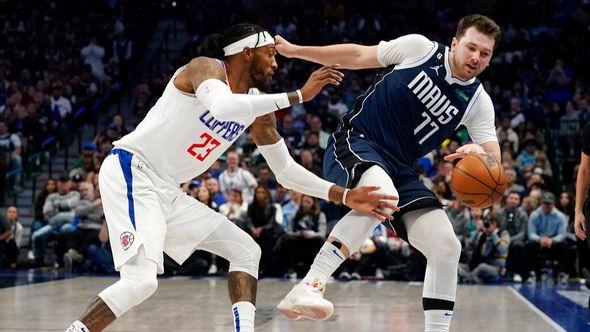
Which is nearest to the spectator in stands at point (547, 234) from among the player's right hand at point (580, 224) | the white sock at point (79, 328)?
the player's right hand at point (580, 224)

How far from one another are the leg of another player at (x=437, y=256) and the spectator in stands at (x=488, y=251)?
7.90 m

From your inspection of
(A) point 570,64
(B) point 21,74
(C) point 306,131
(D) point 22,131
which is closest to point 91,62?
(B) point 21,74

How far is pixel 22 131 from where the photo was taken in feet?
59.1

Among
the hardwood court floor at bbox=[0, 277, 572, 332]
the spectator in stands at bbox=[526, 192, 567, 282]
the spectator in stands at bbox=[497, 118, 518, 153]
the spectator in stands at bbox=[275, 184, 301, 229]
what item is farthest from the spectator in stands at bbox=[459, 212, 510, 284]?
the spectator in stands at bbox=[275, 184, 301, 229]

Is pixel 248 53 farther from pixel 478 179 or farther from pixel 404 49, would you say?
pixel 478 179

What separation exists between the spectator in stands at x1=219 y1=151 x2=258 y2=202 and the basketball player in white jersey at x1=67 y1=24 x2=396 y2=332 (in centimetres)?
888

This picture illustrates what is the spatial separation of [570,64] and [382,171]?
50.1ft

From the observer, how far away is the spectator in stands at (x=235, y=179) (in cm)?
1441

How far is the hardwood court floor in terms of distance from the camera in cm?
801

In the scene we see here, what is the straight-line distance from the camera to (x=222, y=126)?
5.26 meters

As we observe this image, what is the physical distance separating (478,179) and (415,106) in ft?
1.95

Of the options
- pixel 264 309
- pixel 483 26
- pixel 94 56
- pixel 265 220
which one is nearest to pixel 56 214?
pixel 265 220

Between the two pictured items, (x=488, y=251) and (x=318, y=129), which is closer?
(x=488, y=251)

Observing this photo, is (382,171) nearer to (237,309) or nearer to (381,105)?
(381,105)
